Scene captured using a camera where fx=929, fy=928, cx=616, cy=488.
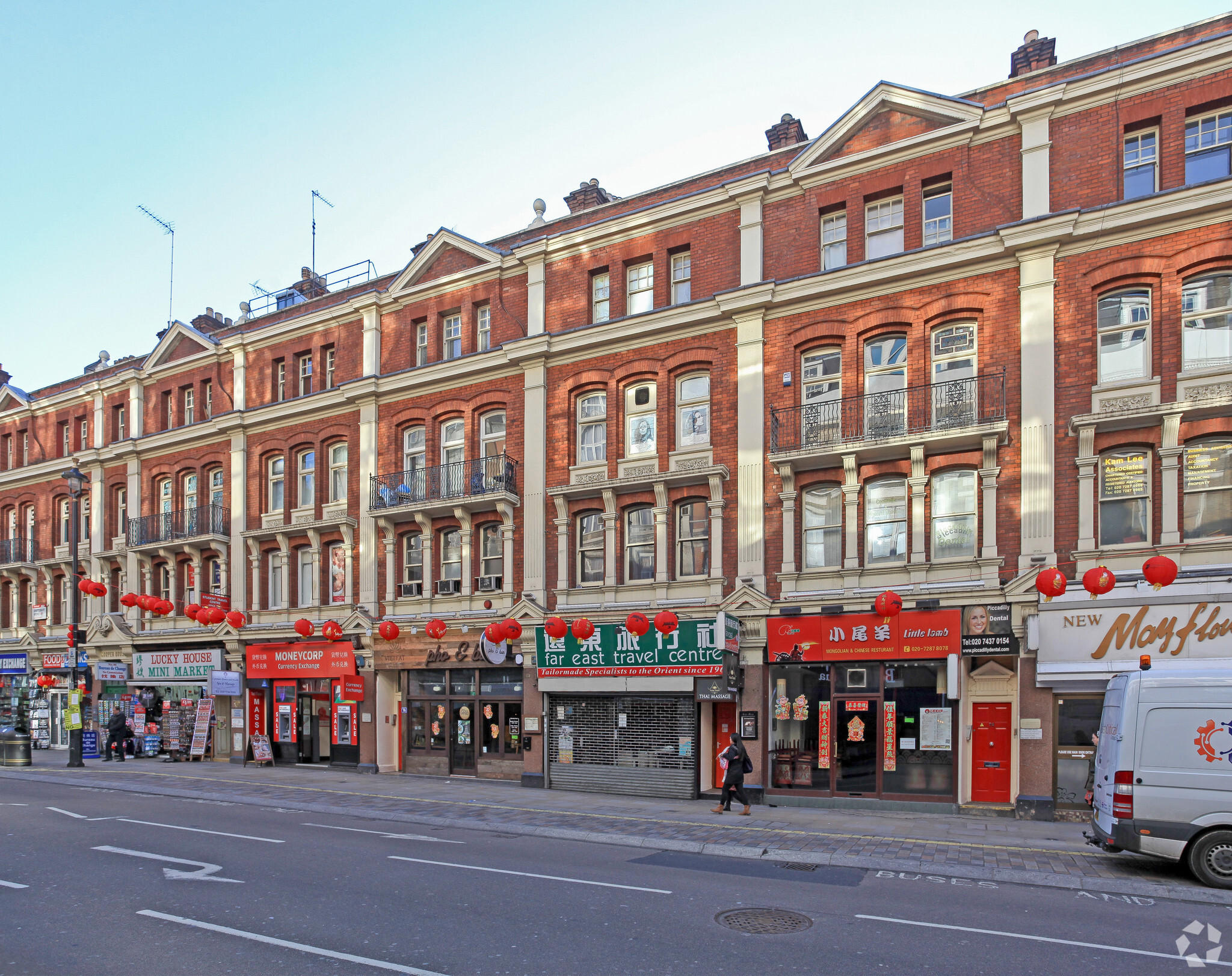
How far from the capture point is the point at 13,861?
12766 millimetres

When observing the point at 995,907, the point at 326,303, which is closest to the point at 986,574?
the point at 995,907

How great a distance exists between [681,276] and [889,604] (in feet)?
32.0

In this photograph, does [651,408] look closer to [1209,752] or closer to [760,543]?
[760,543]

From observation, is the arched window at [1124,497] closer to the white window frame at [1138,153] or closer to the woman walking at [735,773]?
the white window frame at [1138,153]

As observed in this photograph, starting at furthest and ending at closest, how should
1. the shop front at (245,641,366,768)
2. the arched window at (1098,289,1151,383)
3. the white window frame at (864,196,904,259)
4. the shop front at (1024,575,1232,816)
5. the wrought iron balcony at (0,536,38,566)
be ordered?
the wrought iron balcony at (0,536,38,566), the shop front at (245,641,366,768), the white window frame at (864,196,904,259), the arched window at (1098,289,1151,383), the shop front at (1024,575,1232,816)

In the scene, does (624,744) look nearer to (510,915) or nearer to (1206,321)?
→ (510,915)

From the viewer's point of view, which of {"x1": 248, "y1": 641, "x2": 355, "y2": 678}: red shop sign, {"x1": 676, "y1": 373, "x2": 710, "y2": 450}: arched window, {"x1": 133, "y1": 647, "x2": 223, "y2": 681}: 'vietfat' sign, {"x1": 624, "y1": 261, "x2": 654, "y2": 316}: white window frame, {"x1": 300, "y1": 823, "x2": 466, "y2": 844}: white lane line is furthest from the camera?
{"x1": 133, "y1": 647, "x2": 223, "y2": 681}: 'vietfat' sign

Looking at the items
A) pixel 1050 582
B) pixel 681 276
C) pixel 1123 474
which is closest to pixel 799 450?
pixel 681 276

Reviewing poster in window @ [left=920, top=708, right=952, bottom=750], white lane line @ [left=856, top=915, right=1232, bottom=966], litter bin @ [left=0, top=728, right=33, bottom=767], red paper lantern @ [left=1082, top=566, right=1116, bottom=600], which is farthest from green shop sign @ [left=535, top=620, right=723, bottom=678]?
litter bin @ [left=0, top=728, right=33, bottom=767]

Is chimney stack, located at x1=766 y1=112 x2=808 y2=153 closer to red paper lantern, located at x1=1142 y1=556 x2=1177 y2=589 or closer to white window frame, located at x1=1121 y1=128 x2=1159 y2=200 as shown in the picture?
white window frame, located at x1=1121 y1=128 x2=1159 y2=200

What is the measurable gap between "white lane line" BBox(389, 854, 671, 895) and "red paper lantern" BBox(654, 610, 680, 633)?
298 inches

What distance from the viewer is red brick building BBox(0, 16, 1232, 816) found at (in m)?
17.4

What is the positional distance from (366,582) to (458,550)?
3.10m

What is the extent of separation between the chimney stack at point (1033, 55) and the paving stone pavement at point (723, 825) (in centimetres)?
1550
